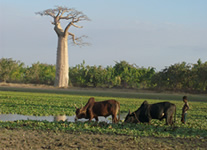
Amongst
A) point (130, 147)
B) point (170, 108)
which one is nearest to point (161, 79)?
point (170, 108)

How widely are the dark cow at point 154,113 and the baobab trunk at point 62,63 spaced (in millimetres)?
58166

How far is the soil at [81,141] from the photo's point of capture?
35.7ft

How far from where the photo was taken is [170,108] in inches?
623

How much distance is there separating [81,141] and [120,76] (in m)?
68.3

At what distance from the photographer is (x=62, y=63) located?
74.1m

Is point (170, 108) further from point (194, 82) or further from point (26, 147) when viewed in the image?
point (194, 82)

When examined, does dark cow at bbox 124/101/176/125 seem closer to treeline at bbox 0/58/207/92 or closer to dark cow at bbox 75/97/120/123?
dark cow at bbox 75/97/120/123

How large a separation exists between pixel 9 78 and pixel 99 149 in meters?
81.7

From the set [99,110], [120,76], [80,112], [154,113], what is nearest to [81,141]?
[80,112]

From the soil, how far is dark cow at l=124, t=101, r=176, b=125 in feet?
9.95

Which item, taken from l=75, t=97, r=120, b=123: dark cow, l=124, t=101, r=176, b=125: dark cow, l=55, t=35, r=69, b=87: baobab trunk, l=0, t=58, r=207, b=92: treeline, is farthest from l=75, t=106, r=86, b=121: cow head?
l=55, t=35, r=69, b=87: baobab trunk

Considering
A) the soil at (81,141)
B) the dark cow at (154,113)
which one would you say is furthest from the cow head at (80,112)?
the soil at (81,141)

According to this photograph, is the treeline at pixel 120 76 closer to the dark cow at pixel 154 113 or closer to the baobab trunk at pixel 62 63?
the baobab trunk at pixel 62 63

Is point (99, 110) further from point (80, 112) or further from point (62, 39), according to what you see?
point (62, 39)
